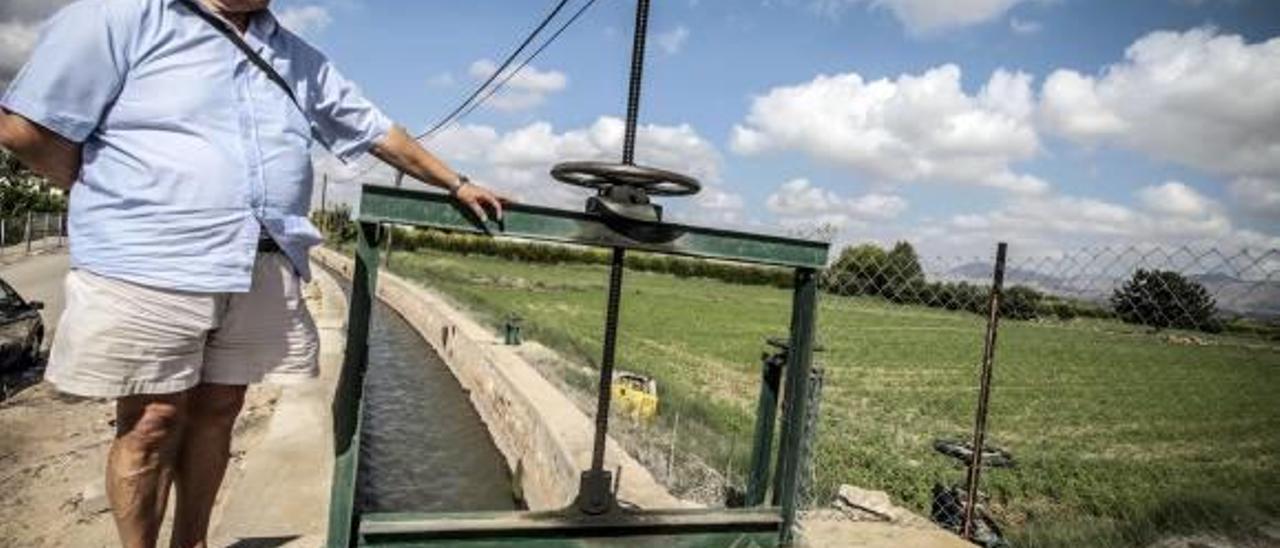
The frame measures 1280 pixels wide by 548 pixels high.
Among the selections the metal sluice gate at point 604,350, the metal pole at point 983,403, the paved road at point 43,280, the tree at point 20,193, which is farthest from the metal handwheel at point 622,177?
the tree at point 20,193

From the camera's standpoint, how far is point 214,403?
2.38 meters

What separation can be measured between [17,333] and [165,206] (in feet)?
29.3

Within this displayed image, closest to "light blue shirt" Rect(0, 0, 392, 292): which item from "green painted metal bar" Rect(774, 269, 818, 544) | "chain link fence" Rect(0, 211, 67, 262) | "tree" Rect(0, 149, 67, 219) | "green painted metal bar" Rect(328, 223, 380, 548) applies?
"green painted metal bar" Rect(328, 223, 380, 548)

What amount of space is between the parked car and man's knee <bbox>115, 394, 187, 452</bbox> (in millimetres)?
8137

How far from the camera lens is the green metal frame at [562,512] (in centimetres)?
244

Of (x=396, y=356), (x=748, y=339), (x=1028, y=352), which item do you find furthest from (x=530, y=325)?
(x=1028, y=352)

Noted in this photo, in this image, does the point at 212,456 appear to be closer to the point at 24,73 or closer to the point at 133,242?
the point at 133,242

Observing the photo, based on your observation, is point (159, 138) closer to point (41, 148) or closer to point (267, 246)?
point (41, 148)

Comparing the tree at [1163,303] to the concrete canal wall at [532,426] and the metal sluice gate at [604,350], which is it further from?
the metal sluice gate at [604,350]

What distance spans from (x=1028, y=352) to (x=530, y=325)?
21.1 metres

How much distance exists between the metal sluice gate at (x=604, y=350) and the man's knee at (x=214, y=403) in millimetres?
256

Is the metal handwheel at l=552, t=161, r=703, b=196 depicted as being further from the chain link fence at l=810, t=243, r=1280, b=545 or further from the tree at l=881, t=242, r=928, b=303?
the tree at l=881, t=242, r=928, b=303

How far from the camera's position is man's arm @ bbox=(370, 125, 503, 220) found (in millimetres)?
2455

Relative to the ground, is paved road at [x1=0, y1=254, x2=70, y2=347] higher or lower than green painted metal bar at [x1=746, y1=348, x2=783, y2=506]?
lower
